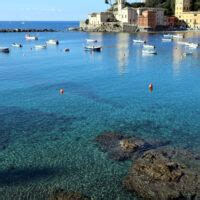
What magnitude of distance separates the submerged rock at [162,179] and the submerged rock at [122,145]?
1.79 m

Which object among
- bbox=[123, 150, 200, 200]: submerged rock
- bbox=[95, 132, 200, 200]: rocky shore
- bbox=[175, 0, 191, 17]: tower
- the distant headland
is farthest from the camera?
bbox=[175, 0, 191, 17]: tower

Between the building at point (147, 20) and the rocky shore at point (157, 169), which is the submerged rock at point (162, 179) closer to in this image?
the rocky shore at point (157, 169)

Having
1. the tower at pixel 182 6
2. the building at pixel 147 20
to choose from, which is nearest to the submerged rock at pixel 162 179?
the building at pixel 147 20

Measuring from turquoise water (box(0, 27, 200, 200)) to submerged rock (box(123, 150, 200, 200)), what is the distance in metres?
0.81

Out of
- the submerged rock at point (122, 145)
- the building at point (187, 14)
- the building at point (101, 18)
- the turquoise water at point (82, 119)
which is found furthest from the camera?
the building at point (101, 18)

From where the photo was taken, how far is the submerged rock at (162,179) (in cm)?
1716

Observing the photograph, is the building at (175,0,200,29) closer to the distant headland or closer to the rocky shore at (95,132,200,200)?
the distant headland

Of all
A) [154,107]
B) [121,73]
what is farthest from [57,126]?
[121,73]

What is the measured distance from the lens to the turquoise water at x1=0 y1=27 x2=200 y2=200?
62.9 feet

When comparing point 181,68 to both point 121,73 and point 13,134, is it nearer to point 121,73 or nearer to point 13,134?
point 121,73

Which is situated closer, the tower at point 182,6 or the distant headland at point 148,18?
the distant headland at point 148,18

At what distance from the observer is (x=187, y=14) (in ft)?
522

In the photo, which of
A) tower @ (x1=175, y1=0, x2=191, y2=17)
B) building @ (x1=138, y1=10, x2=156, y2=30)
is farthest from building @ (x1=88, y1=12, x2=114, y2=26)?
tower @ (x1=175, y1=0, x2=191, y2=17)

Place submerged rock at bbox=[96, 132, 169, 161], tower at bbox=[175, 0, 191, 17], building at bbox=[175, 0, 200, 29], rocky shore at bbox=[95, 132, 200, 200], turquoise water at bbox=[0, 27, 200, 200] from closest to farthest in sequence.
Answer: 1. rocky shore at bbox=[95, 132, 200, 200]
2. turquoise water at bbox=[0, 27, 200, 200]
3. submerged rock at bbox=[96, 132, 169, 161]
4. building at bbox=[175, 0, 200, 29]
5. tower at bbox=[175, 0, 191, 17]
